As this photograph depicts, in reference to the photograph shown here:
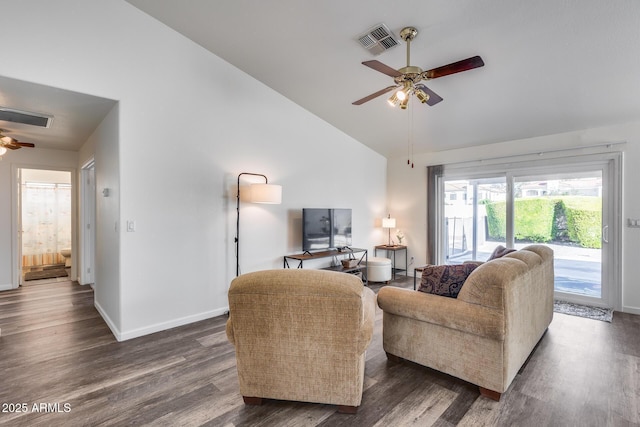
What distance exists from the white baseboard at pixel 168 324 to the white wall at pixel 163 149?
0.01m

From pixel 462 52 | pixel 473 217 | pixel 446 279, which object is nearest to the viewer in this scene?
pixel 446 279

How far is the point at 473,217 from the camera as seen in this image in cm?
536

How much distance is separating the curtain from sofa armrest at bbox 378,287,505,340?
822 centimetres

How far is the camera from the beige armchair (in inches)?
70.7

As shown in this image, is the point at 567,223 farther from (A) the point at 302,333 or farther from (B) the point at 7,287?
(B) the point at 7,287

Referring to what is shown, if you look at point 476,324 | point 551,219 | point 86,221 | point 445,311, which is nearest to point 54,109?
point 86,221

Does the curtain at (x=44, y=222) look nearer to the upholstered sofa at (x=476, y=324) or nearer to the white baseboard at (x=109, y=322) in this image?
the white baseboard at (x=109, y=322)

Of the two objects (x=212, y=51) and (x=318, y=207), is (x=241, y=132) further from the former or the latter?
(x=318, y=207)

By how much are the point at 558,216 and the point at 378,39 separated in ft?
12.4

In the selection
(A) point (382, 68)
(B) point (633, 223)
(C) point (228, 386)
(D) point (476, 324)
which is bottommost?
(C) point (228, 386)

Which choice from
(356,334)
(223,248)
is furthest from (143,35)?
(356,334)

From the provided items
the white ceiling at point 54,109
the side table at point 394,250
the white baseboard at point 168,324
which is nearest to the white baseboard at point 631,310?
the side table at point 394,250

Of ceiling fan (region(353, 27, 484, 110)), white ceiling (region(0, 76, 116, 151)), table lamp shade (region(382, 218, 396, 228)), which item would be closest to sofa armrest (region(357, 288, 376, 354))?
ceiling fan (region(353, 27, 484, 110))

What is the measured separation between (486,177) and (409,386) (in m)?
4.08
